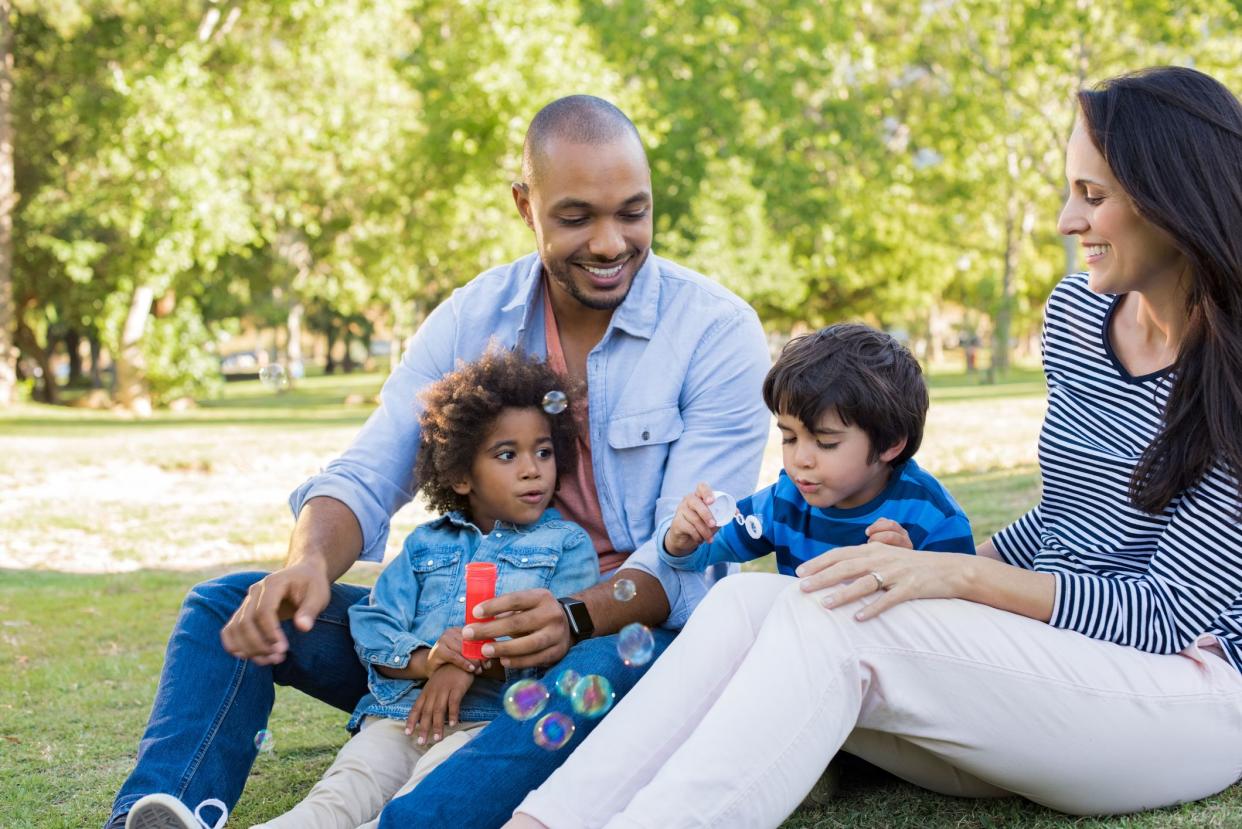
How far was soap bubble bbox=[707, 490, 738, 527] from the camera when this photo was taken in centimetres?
310

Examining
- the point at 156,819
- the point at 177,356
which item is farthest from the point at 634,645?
the point at 177,356

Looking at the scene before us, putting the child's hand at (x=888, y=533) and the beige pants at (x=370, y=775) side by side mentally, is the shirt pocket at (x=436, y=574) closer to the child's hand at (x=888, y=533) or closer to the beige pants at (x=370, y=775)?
the beige pants at (x=370, y=775)

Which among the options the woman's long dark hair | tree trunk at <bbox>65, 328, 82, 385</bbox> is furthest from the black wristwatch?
tree trunk at <bbox>65, 328, 82, 385</bbox>

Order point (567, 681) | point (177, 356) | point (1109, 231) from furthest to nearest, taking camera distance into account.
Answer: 1. point (177, 356)
2. point (567, 681)
3. point (1109, 231)

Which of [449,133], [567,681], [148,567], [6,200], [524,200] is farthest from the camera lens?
[6,200]

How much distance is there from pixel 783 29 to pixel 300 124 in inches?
390

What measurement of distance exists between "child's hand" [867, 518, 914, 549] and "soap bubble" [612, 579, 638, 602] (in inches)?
23.2

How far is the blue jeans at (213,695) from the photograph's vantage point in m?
2.84

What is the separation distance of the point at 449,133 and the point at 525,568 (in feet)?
62.6

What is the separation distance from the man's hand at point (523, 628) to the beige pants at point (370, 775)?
0.22m

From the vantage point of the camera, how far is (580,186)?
3.62 metres

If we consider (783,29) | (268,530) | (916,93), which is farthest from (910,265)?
(268,530)

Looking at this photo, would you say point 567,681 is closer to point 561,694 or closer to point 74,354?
point 561,694

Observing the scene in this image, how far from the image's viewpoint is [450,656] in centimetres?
310
